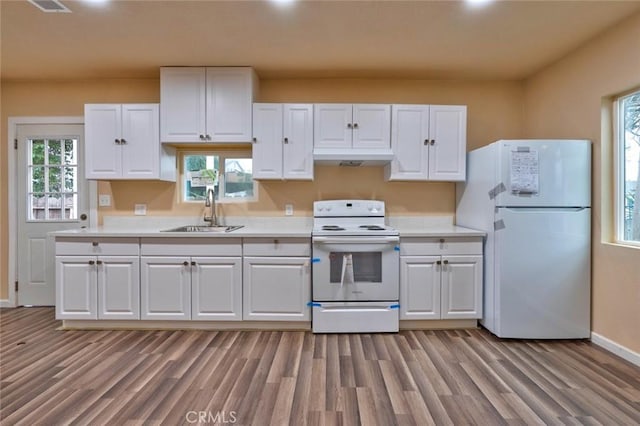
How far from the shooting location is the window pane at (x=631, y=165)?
2.43 metres

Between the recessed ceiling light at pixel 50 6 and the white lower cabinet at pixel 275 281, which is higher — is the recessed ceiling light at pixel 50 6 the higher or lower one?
the higher one

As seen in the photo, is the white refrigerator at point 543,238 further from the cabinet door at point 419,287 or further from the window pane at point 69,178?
the window pane at point 69,178

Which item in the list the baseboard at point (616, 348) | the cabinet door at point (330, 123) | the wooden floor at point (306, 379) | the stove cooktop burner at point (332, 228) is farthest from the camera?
the cabinet door at point (330, 123)

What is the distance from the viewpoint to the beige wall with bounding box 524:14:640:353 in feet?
7.72

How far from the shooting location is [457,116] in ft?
10.3

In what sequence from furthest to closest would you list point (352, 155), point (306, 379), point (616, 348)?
1. point (352, 155)
2. point (616, 348)
3. point (306, 379)

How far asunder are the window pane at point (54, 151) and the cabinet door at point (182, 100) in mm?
1314

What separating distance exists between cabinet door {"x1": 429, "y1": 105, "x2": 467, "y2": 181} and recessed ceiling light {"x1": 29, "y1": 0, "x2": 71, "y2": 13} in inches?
113

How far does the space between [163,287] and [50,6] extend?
211 centimetres

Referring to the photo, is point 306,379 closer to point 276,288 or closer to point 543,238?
point 276,288

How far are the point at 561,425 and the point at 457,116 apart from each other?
7.99ft

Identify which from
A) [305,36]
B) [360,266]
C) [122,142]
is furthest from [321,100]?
[122,142]

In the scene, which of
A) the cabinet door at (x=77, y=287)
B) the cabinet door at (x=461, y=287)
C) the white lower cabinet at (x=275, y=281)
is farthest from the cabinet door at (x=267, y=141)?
the cabinet door at (x=461, y=287)

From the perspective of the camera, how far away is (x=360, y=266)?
286cm
